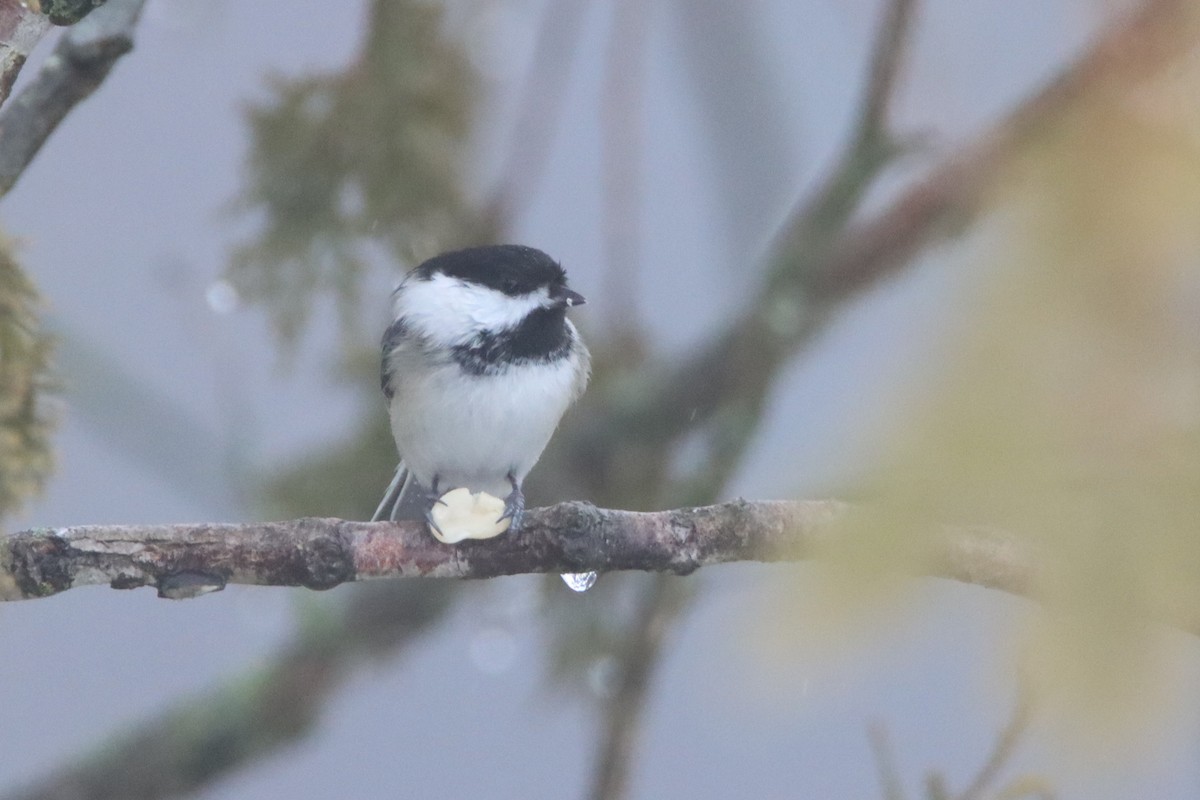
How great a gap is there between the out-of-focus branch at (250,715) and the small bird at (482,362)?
35cm

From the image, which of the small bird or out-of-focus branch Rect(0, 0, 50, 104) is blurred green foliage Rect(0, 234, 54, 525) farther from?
the small bird

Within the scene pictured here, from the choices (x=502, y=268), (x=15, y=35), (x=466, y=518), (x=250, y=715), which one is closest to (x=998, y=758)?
(x=466, y=518)

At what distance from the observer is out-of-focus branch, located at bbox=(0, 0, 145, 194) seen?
864 millimetres

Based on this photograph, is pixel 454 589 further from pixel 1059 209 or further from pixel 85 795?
pixel 1059 209

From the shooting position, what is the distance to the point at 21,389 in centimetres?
100

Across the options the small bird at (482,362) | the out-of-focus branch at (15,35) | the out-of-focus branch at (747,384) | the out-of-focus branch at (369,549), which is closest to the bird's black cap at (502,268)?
the small bird at (482,362)

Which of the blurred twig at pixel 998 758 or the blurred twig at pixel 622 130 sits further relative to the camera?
the blurred twig at pixel 622 130

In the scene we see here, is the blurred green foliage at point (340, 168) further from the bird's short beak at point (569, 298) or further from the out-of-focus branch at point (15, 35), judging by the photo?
the out-of-focus branch at point (15, 35)

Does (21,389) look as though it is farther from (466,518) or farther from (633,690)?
(633,690)

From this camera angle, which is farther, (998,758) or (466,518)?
(466,518)

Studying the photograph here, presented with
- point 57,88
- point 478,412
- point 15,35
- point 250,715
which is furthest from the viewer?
A: point 250,715

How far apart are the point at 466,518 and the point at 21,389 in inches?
14.9

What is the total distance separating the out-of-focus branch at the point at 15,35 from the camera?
66cm

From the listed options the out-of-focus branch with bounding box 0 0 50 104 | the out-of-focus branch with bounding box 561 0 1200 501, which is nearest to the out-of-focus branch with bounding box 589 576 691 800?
the out-of-focus branch with bounding box 561 0 1200 501
